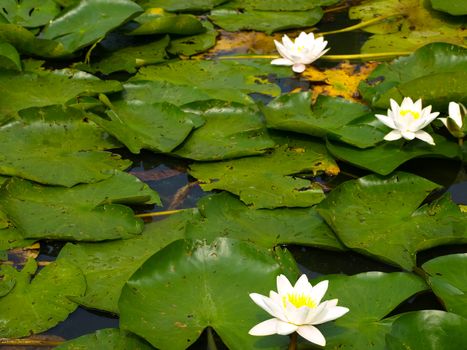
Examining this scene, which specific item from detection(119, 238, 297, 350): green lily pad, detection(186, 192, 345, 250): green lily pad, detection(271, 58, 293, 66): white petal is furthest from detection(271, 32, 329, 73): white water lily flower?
detection(119, 238, 297, 350): green lily pad

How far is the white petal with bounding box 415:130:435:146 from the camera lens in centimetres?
218

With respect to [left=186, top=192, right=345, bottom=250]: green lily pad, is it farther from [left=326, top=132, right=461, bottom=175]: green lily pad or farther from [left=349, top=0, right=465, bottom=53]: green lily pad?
[left=349, top=0, right=465, bottom=53]: green lily pad

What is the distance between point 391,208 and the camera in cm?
199

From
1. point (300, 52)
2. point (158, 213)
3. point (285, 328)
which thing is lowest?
point (158, 213)

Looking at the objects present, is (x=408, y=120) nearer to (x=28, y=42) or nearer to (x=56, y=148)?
(x=56, y=148)

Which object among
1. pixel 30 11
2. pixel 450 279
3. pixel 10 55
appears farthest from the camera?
pixel 30 11

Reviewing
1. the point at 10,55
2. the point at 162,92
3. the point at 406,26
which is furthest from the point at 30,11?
the point at 406,26

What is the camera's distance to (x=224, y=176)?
2201 mm

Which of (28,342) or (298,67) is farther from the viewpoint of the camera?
(298,67)

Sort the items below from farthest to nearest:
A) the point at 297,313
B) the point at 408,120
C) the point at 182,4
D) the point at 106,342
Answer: the point at 182,4 → the point at 408,120 → the point at 106,342 → the point at 297,313

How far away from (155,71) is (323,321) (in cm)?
170

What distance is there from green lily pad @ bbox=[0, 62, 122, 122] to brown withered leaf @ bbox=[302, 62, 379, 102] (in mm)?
812

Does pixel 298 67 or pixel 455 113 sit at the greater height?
pixel 455 113

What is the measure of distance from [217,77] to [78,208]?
102cm
